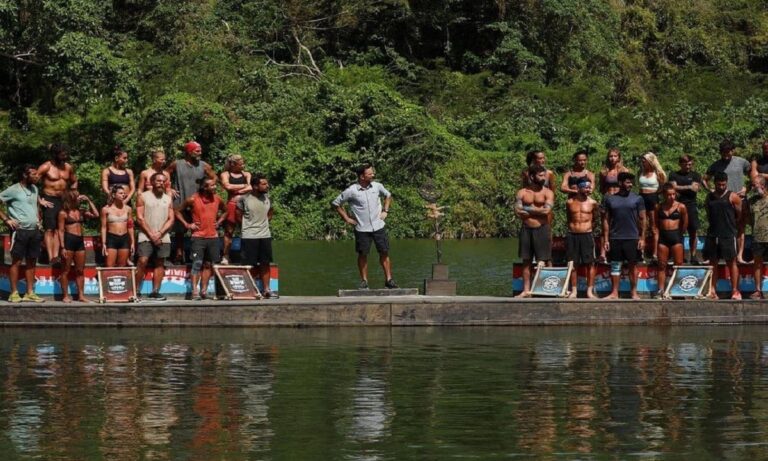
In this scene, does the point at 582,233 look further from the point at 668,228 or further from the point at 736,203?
the point at 736,203

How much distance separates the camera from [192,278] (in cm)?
2106

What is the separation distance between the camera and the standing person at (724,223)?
20828 millimetres

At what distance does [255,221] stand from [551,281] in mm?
4003

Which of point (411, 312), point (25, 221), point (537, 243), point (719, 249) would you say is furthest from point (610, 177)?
point (25, 221)

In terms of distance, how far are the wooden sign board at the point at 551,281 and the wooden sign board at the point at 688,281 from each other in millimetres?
1347

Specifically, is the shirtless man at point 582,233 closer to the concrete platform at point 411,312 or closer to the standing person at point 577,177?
the standing person at point 577,177

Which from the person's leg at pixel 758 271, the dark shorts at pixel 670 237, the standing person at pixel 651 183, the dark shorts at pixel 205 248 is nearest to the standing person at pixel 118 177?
the dark shorts at pixel 205 248

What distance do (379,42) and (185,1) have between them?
755 centimetres

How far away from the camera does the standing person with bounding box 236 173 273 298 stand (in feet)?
68.3

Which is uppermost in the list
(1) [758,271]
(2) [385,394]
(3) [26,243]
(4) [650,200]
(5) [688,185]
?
(5) [688,185]

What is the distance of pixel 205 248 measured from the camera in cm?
2072

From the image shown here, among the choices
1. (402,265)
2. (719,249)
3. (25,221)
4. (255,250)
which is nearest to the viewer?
(25,221)

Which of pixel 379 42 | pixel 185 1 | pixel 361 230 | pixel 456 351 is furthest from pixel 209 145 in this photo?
pixel 456 351

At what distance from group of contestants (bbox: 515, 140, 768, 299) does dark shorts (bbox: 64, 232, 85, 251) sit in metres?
5.69
